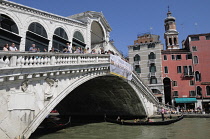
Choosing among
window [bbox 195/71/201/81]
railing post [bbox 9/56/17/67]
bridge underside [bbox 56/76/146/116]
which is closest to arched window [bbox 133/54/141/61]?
window [bbox 195/71/201/81]

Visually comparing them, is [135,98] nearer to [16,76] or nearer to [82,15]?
[82,15]

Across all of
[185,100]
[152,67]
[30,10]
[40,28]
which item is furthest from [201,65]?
[30,10]

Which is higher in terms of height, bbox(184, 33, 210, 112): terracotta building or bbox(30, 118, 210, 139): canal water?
bbox(184, 33, 210, 112): terracotta building

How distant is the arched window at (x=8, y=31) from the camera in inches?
336

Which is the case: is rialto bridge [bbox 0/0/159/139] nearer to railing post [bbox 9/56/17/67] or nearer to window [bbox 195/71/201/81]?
railing post [bbox 9/56/17/67]

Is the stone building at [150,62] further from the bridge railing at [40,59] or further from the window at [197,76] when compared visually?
the bridge railing at [40,59]

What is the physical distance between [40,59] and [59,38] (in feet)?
15.3

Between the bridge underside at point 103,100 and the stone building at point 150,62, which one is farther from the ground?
the stone building at point 150,62

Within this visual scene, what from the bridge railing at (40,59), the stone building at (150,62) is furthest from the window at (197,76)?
the bridge railing at (40,59)

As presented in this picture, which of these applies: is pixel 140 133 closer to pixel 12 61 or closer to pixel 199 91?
pixel 12 61

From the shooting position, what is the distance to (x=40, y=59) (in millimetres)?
7141

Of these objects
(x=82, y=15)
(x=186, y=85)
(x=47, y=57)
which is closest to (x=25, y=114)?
(x=47, y=57)

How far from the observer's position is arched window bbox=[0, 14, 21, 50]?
853 cm

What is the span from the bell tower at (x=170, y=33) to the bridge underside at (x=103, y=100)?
21.0m
